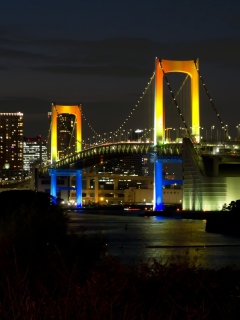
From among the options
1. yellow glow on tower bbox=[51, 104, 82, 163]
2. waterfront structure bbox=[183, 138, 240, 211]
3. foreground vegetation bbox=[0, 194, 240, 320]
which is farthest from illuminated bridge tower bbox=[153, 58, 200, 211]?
foreground vegetation bbox=[0, 194, 240, 320]

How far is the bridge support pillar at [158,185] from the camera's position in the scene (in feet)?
199

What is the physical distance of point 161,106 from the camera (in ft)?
203

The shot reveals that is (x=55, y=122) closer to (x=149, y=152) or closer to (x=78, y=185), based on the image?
(x=78, y=185)

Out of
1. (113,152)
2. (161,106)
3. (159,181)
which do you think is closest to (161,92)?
(161,106)

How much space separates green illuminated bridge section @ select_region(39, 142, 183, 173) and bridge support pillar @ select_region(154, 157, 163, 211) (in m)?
0.81

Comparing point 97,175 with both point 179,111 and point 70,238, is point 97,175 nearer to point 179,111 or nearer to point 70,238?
point 179,111

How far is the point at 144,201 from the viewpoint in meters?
118

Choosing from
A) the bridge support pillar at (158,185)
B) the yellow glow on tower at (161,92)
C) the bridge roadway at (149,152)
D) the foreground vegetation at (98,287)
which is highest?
the yellow glow on tower at (161,92)

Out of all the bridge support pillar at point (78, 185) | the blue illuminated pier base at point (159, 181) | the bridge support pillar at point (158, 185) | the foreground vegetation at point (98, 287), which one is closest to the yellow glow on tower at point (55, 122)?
the bridge support pillar at point (78, 185)

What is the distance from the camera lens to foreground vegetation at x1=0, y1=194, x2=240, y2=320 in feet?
22.4

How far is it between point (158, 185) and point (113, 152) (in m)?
9.10

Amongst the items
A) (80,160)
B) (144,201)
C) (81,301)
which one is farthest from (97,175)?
(81,301)

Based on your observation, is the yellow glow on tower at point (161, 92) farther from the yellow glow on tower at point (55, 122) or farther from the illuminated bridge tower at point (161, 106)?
the yellow glow on tower at point (55, 122)

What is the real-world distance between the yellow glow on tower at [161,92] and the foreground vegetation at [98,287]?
47.5 metres
